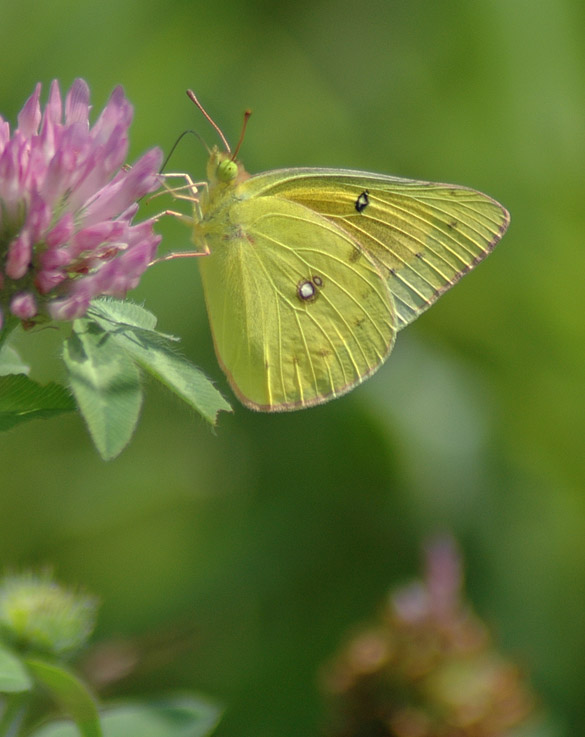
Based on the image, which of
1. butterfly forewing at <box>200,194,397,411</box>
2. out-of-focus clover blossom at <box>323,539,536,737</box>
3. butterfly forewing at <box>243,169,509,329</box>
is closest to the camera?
butterfly forewing at <box>200,194,397,411</box>

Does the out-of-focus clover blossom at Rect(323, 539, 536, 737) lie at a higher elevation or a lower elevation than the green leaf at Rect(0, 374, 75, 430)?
lower

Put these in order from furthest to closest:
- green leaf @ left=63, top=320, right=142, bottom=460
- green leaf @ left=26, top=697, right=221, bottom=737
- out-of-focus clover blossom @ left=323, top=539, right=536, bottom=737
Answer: out-of-focus clover blossom @ left=323, top=539, right=536, bottom=737
green leaf @ left=26, top=697, right=221, bottom=737
green leaf @ left=63, top=320, right=142, bottom=460

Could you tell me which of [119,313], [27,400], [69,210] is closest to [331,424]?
[119,313]

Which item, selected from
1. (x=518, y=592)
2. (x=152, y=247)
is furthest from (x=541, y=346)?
(x=152, y=247)

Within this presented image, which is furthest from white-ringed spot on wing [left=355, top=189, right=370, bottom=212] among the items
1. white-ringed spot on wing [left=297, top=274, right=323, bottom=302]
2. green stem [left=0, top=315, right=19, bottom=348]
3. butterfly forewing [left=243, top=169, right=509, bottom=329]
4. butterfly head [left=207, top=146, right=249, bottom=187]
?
green stem [left=0, top=315, right=19, bottom=348]

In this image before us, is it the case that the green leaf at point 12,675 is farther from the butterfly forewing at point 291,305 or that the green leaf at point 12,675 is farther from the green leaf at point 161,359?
the butterfly forewing at point 291,305

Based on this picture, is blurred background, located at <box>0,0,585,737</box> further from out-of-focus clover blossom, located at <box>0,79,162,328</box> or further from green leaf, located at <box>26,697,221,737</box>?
out-of-focus clover blossom, located at <box>0,79,162,328</box>
